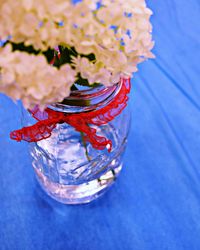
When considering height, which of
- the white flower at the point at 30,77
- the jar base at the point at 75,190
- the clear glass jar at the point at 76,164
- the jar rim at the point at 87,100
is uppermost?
the white flower at the point at 30,77

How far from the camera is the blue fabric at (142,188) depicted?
19.8 inches

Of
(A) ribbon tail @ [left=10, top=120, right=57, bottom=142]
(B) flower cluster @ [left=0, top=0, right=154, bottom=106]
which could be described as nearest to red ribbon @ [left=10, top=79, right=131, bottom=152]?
(A) ribbon tail @ [left=10, top=120, right=57, bottom=142]

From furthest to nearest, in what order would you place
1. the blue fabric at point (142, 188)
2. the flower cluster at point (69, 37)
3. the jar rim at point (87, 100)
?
1. the blue fabric at point (142, 188)
2. the jar rim at point (87, 100)
3. the flower cluster at point (69, 37)

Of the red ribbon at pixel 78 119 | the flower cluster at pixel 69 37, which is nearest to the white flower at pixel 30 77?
the flower cluster at pixel 69 37

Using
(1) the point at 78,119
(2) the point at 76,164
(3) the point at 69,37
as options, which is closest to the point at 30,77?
(3) the point at 69,37

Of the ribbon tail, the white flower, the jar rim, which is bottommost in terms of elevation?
the ribbon tail

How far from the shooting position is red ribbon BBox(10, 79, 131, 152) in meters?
0.39

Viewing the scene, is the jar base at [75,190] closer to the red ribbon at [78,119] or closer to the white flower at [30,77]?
the red ribbon at [78,119]

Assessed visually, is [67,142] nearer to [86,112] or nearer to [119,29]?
[86,112]

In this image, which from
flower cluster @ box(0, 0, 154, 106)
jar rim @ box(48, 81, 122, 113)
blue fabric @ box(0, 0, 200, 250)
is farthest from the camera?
blue fabric @ box(0, 0, 200, 250)

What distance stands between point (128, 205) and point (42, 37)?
0.37 meters

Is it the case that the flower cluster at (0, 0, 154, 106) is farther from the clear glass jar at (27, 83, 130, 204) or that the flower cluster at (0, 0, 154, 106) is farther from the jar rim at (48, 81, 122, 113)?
the clear glass jar at (27, 83, 130, 204)

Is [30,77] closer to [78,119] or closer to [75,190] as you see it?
[78,119]

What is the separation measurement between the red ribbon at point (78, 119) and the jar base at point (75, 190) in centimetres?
12
